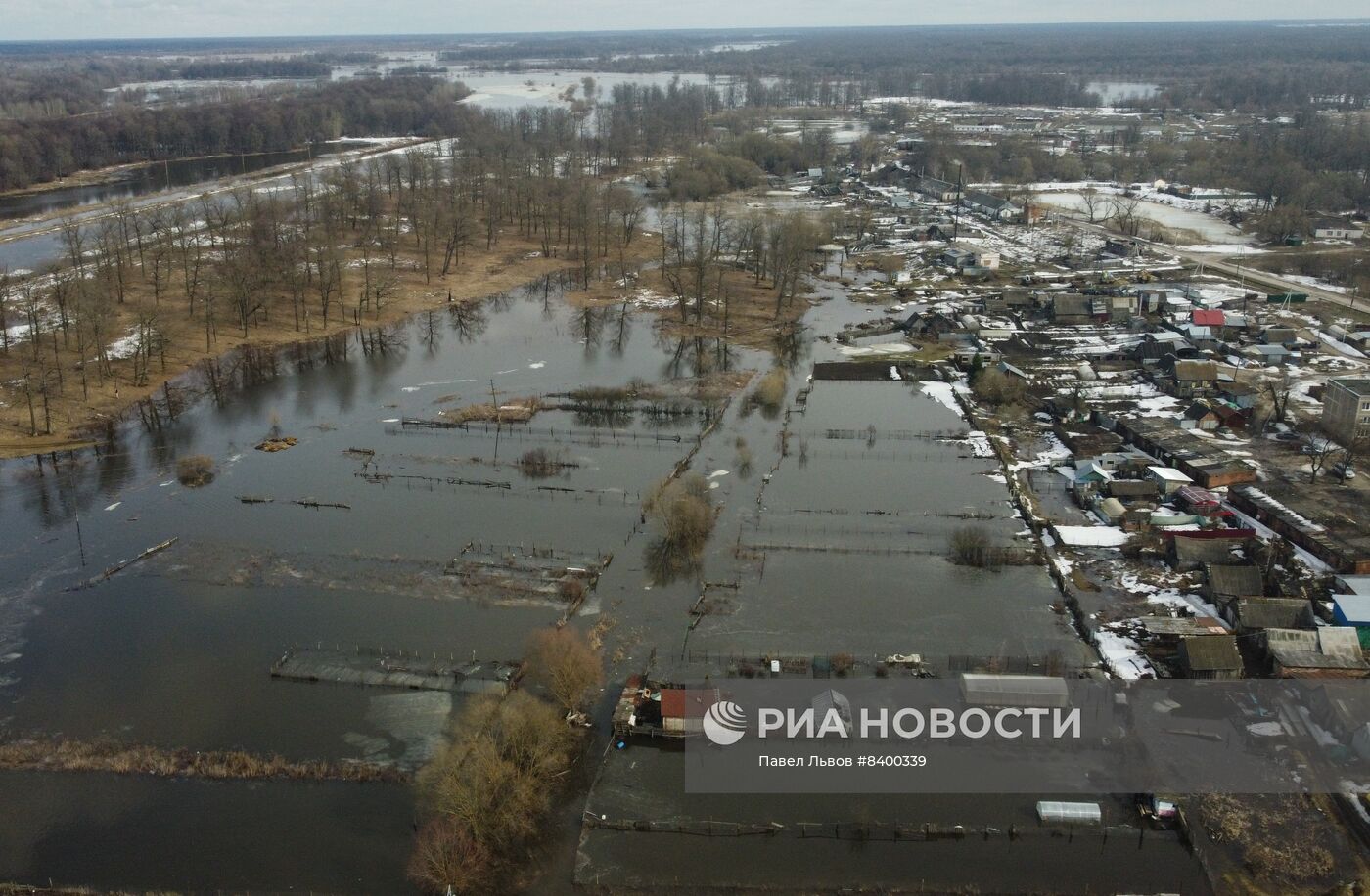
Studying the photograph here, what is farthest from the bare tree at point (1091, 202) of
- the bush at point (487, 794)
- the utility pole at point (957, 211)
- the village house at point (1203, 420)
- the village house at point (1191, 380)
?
the bush at point (487, 794)

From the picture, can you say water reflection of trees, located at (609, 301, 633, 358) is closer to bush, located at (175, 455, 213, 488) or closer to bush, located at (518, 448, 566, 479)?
bush, located at (518, 448, 566, 479)

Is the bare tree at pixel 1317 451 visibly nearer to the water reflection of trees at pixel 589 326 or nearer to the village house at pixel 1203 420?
the village house at pixel 1203 420

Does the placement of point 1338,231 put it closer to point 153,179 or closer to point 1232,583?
point 1232,583

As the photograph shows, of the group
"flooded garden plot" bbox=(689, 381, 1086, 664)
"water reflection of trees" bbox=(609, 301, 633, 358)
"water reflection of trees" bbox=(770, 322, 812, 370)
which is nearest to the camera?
"flooded garden plot" bbox=(689, 381, 1086, 664)

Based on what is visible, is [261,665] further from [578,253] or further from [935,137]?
[935,137]

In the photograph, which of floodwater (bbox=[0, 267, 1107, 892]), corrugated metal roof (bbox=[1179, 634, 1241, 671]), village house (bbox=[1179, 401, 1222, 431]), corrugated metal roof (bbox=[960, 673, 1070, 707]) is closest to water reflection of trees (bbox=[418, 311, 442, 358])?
floodwater (bbox=[0, 267, 1107, 892])

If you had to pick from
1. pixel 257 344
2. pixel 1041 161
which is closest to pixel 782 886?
pixel 257 344

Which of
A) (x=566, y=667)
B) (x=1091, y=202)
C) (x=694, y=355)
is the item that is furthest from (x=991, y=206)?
(x=566, y=667)
